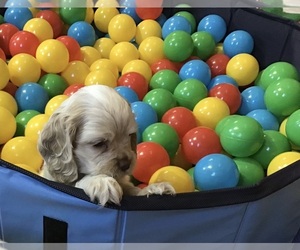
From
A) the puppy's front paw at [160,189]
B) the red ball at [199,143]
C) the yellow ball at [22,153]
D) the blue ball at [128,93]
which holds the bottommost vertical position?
the yellow ball at [22,153]

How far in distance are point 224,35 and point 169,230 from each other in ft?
5.65

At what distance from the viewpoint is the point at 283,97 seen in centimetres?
231

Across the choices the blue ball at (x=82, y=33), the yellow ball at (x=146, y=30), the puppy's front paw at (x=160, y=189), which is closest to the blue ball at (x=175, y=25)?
the yellow ball at (x=146, y=30)

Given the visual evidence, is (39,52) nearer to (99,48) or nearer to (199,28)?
(99,48)

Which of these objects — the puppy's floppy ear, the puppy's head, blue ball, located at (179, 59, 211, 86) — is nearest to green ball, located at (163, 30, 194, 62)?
blue ball, located at (179, 59, 211, 86)

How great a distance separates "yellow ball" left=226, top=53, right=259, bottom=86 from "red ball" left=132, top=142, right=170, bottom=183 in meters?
0.82

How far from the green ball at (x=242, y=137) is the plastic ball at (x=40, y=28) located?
124cm

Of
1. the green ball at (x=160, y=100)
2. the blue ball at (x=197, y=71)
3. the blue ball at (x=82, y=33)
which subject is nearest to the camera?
the green ball at (x=160, y=100)

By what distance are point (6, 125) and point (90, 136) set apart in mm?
755

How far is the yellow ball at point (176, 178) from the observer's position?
1859 millimetres

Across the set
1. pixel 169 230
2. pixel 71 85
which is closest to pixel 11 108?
pixel 71 85

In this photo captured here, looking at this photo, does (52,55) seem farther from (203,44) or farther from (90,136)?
(90,136)

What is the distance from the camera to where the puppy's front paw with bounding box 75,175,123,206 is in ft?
4.82

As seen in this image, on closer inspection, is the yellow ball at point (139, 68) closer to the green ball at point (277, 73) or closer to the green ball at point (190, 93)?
the green ball at point (190, 93)
